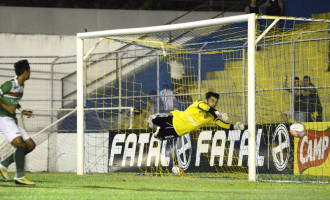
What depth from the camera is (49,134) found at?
18.1 meters

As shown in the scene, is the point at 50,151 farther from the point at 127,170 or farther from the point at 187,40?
the point at 187,40

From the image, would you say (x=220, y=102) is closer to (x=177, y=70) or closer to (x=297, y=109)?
(x=177, y=70)

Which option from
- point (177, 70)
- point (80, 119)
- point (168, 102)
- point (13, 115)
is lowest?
point (80, 119)

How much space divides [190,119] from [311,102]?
129 inches

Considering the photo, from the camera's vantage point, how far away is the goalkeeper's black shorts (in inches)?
487

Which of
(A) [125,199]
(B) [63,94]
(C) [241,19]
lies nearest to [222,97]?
(C) [241,19]

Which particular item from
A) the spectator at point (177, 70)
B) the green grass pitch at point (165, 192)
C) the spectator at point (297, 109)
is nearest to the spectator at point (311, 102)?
the spectator at point (297, 109)

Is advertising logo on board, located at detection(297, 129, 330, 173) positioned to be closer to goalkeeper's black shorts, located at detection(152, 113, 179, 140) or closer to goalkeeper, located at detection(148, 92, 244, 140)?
goalkeeper, located at detection(148, 92, 244, 140)

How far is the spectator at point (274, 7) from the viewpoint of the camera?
57.5ft

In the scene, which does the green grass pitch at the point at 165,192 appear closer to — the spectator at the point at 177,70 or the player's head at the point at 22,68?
the player's head at the point at 22,68

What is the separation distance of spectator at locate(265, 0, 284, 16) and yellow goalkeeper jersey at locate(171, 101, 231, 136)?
652 cm

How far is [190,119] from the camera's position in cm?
1205

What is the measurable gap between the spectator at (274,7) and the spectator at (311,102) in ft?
13.4

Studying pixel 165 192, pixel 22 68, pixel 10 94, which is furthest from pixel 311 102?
pixel 10 94
